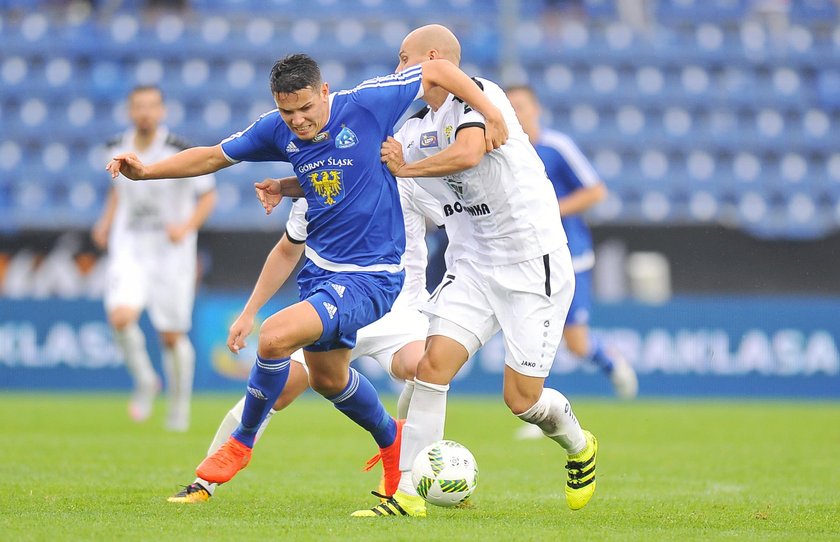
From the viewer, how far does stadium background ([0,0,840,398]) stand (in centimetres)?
1422

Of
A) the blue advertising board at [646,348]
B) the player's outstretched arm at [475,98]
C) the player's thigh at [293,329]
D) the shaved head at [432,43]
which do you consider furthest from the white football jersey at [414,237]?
the blue advertising board at [646,348]

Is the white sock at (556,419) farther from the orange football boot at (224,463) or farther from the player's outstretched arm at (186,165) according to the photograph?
the player's outstretched arm at (186,165)

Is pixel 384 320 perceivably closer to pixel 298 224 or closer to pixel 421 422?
pixel 298 224

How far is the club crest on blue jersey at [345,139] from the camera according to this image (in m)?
5.70

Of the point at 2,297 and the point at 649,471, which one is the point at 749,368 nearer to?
the point at 649,471

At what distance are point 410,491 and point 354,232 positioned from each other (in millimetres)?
1210

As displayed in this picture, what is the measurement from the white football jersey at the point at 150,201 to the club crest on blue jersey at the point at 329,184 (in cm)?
512

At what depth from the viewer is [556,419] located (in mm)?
5945

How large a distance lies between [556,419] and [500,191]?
111 centimetres

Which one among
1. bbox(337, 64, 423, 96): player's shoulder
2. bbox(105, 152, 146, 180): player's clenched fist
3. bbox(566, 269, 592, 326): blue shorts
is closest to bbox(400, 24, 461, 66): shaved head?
bbox(337, 64, 423, 96): player's shoulder

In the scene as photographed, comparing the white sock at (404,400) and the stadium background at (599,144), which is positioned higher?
the stadium background at (599,144)

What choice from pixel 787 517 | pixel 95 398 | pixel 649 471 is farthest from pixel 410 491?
pixel 95 398

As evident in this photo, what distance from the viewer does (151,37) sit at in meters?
18.1

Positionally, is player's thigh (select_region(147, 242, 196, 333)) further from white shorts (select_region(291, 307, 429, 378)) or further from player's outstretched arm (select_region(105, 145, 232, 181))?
player's outstretched arm (select_region(105, 145, 232, 181))
